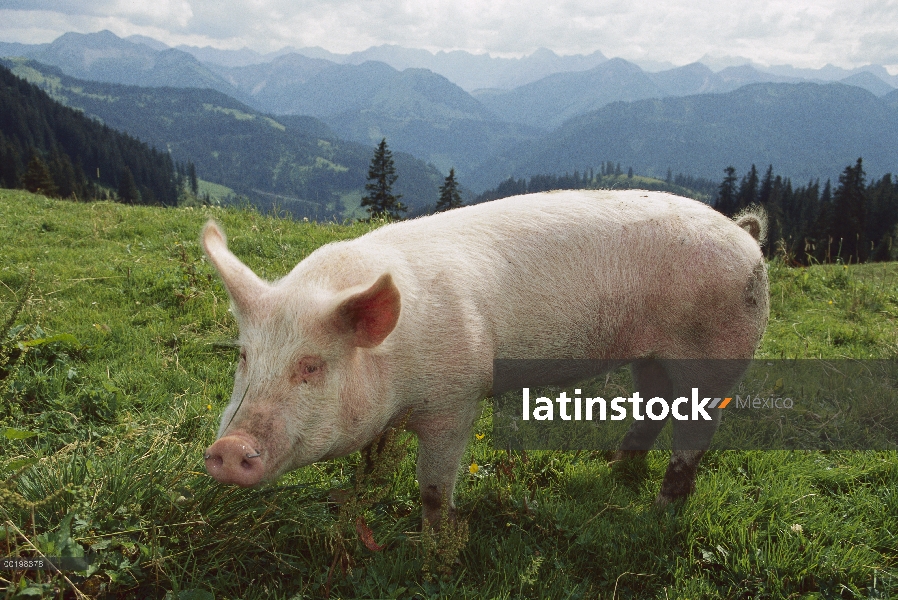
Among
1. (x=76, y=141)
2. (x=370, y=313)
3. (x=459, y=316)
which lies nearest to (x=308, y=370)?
(x=370, y=313)

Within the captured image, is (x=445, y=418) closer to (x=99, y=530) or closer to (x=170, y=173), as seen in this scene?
(x=99, y=530)

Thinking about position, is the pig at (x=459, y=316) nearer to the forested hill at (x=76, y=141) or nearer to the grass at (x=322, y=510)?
the grass at (x=322, y=510)

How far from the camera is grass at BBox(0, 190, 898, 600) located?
2652mm

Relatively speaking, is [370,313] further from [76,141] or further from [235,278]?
[76,141]

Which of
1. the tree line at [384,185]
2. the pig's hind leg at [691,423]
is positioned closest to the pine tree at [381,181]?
the tree line at [384,185]

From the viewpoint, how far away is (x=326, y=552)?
10.0ft

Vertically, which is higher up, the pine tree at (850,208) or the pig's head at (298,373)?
the pig's head at (298,373)

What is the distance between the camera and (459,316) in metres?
3.15

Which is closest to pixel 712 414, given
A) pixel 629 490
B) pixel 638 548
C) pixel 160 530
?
pixel 629 490

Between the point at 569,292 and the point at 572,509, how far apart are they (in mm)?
1446

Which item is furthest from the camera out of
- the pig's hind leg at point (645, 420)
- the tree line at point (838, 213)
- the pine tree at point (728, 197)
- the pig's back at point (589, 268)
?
the pine tree at point (728, 197)

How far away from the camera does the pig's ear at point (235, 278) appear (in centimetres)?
284

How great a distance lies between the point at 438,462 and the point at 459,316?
855 millimetres

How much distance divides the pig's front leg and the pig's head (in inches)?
18.1
